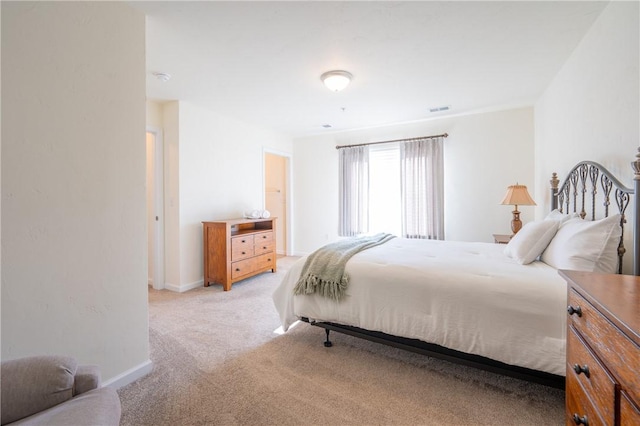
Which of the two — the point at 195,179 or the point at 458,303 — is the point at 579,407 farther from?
the point at 195,179

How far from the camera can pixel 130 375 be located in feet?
5.94

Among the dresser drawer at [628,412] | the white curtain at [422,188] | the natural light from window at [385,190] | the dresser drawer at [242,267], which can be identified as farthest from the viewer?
the natural light from window at [385,190]

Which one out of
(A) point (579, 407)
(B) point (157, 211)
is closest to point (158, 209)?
(B) point (157, 211)

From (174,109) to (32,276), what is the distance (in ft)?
9.02

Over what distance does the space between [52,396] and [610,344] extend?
5.71 feet

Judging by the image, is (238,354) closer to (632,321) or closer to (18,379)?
(18,379)

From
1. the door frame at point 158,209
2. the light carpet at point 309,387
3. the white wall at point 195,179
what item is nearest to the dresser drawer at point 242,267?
the white wall at point 195,179

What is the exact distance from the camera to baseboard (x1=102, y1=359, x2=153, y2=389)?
5.66 ft

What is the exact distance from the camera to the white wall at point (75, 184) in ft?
4.47

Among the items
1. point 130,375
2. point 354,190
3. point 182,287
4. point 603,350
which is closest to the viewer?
point 603,350

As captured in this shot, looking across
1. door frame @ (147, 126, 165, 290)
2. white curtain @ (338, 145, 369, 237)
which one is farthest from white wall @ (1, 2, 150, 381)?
white curtain @ (338, 145, 369, 237)

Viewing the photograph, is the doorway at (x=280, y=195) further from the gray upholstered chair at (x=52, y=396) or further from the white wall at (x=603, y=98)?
the gray upholstered chair at (x=52, y=396)

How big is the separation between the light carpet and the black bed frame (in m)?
0.17

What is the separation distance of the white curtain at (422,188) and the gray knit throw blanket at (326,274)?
2398mm
